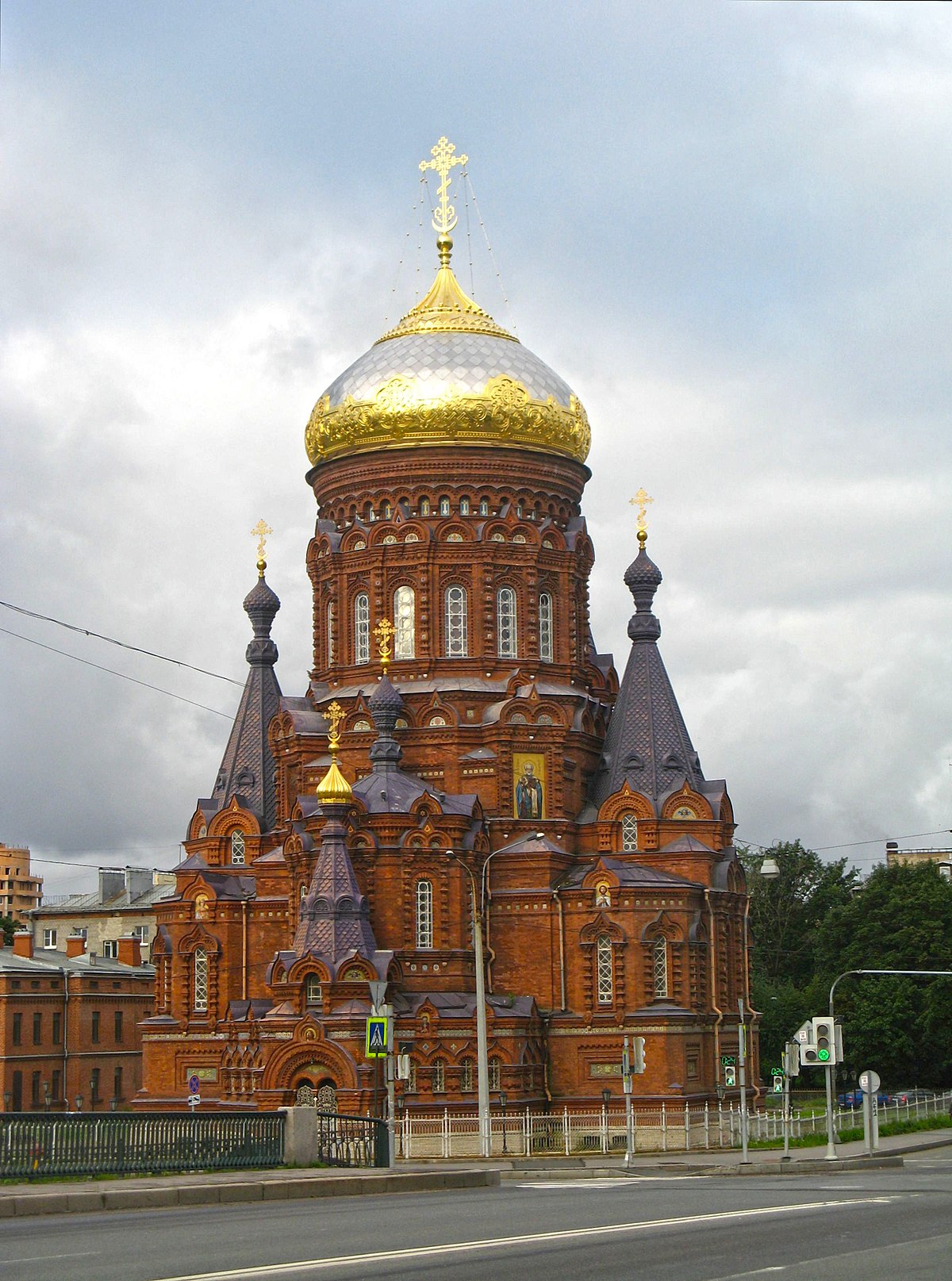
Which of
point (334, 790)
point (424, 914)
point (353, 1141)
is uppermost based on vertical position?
point (334, 790)

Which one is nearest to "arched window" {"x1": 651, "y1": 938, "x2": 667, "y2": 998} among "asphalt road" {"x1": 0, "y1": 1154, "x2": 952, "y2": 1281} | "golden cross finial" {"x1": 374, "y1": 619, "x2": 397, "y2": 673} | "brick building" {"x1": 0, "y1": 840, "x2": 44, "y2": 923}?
"golden cross finial" {"x1": 374, "y1": 619, "x2": 397, "y2": 673}

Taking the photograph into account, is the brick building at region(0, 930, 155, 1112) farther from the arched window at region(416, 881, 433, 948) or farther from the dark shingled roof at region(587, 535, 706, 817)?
the dark shingled roof at region(587, 535, 706, 817)

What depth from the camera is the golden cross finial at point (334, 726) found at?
46.4 m

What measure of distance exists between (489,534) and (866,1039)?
70.0 ft

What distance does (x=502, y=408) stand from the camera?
49.8 m

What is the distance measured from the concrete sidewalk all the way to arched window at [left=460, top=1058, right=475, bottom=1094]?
831cm

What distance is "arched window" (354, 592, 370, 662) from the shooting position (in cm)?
5034

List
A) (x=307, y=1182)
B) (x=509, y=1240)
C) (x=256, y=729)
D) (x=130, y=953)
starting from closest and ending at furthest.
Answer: (x=509, y=1240)
(x=307, y=1182)
(x=256, y=729)
(x=130, y=953)

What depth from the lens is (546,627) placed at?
166 feet

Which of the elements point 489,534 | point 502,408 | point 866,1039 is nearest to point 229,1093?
point 489,534

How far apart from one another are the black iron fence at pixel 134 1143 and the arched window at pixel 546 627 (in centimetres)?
2688

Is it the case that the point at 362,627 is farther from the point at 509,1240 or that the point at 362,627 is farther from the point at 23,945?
the point at 509,1240

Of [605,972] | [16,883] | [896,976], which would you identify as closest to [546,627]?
[605,972]

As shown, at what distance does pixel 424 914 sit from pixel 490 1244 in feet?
99.5
